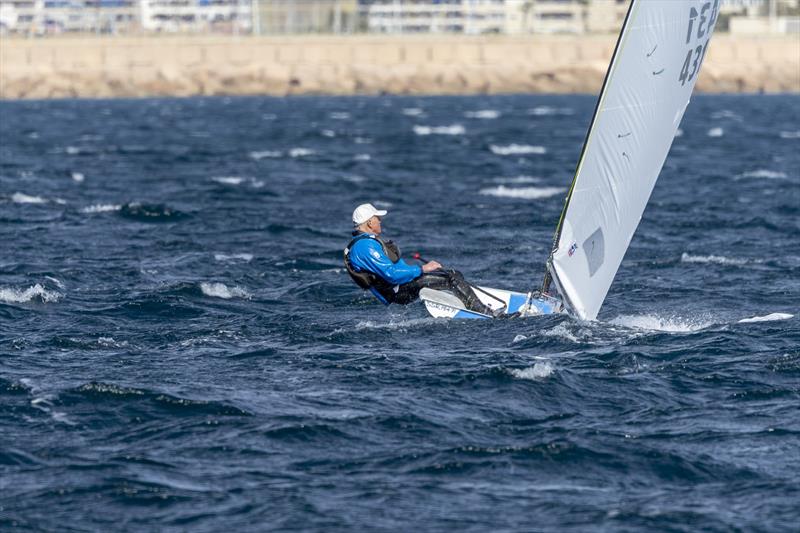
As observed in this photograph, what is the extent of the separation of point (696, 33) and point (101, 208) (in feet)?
58.4

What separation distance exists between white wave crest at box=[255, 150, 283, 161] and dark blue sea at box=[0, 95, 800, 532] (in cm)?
1318

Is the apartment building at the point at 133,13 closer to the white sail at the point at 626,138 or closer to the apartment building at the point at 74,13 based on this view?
the apartment building at the point at 74,13

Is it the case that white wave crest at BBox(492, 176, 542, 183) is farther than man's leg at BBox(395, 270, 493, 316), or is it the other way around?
white wave crest at BBox(492, 176, 542, 183)

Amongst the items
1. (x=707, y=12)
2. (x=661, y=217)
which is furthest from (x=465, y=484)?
(x=661, y=217)

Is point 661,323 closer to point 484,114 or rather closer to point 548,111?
point 484,114

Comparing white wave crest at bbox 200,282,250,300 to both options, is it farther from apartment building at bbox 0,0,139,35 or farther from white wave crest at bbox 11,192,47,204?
apartment building at bbox 0,0,139,35

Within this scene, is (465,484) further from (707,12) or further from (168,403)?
(707,12)

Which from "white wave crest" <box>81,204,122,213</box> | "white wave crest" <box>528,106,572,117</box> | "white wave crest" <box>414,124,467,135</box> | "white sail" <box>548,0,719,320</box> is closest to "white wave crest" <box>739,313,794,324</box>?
"white sail" <box>548,0,719,320</box>

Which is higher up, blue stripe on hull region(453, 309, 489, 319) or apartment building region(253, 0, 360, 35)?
blue stripe on hull region(453, 309, 489, 319)

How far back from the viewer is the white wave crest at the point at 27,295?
1898 cm

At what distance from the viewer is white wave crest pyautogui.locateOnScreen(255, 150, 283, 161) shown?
1781 inches

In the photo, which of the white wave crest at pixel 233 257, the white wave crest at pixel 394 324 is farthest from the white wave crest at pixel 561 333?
the white wave crest at pixel 233 257

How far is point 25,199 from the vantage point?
31969mm

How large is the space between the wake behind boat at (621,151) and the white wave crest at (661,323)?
0.51 metres
